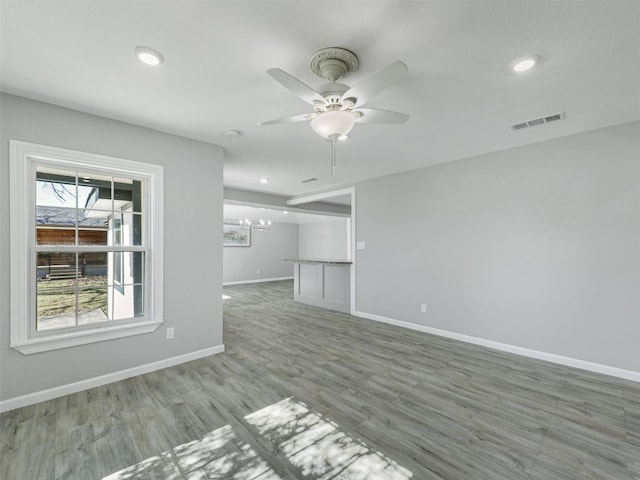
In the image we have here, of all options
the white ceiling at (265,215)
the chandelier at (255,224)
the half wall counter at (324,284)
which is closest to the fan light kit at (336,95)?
the half wall counter at (324,284)

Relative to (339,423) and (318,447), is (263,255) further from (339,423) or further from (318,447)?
(318,447)

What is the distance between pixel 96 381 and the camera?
2648mm

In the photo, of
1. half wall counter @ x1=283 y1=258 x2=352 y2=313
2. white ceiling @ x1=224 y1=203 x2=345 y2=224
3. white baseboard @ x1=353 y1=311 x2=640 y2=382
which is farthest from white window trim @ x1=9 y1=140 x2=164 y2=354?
white ceiling @ x1=224 y1=203 x2=345 y2=224

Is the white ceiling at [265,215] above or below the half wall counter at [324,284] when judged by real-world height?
above

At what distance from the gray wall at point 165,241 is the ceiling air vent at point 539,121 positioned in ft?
10.9

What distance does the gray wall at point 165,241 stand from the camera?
2297 mm

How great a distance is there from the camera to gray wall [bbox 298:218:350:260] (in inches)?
410

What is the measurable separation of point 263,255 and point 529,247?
27.9 feet

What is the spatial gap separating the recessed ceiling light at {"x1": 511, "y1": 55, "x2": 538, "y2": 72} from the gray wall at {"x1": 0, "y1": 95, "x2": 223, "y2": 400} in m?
3.00

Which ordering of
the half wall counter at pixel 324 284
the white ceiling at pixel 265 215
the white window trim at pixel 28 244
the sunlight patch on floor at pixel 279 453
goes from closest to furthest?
the sunlight patch on floor at pixel 279 453 → the white window trim at pixel 28 244 → the half wall counter at pixel 324 284 → the white ceiling at pixel 265 215

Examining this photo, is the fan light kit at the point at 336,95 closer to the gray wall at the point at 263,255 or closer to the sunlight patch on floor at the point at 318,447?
the sunlight patch on floor at the point at 318,447

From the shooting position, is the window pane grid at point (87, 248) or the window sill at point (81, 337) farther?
the window pane grid at point (87, 248)

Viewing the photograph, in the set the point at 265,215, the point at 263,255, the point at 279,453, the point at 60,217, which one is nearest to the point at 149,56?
the point at 60,217

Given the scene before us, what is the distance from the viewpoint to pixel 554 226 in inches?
128
